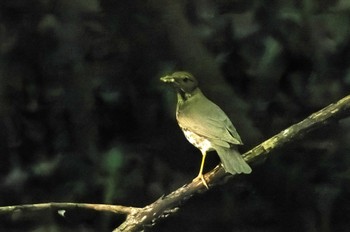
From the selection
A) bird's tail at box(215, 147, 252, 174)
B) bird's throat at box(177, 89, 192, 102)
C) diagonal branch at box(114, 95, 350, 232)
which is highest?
bird's throat at box(177, 89, 192, 102)

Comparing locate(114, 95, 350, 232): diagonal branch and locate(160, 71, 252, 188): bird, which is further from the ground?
locate(160, 71, 252, 188): bird

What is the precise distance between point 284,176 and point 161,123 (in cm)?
23

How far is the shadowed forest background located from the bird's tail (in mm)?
59

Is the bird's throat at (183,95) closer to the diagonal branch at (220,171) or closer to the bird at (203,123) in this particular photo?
the bird at (203,123)

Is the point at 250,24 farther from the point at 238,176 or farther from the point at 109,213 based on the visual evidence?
the point at 109,213

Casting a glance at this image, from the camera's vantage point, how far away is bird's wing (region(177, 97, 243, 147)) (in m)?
1.25

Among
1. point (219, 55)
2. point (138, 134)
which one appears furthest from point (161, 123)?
point (219, 55)

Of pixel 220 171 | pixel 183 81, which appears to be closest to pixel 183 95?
pixel 183 81

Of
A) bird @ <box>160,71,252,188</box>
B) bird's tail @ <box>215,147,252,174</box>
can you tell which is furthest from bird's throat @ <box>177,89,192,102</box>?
bird's tail @ <box>215,147,252,174</box>

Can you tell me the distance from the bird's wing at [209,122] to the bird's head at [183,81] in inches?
1.1

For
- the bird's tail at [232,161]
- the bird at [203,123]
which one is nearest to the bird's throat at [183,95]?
the bird at [203,123]

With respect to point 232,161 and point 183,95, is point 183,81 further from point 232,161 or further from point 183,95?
point 232,161

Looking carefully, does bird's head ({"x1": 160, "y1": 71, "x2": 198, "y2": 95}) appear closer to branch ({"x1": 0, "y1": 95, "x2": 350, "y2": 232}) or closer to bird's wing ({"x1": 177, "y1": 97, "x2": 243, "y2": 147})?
bird's wing ({"x1": 177, "y1": 97, "x2": 243, "y2": 147})

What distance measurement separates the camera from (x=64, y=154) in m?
1.31
